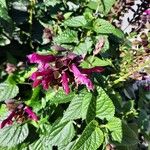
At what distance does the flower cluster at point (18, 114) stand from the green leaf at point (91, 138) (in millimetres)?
230

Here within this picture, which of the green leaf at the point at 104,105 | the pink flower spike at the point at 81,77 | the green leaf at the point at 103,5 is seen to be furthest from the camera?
the green leaf at the point at 103,5

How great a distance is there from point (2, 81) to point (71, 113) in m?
0.45

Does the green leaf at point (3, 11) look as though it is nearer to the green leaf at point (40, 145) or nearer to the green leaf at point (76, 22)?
the green leaf at point (76, 22)

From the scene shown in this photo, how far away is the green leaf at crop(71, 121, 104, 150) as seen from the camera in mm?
1420

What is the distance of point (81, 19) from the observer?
5.64 feet

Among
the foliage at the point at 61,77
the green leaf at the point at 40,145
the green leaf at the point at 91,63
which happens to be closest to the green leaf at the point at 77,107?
the foliage at the point at 61,77

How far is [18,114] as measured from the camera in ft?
5.24

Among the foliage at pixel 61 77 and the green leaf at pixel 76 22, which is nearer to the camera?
the foliage at pixel 61 77

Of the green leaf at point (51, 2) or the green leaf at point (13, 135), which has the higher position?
the green leaf at point (51, 2)

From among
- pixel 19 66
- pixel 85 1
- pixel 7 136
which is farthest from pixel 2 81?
pixel 85 1

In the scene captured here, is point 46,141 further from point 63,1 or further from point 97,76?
point 63,1

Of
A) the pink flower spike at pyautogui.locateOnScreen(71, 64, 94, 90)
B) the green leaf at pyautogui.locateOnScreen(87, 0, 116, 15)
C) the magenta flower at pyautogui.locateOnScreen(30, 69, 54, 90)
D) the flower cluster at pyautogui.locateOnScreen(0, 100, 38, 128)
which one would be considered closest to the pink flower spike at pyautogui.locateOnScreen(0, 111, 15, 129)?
the flower cluster at pyautogui.locateOnScreen(0, 100, 38, 128)

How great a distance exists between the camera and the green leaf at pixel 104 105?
150 centimetres

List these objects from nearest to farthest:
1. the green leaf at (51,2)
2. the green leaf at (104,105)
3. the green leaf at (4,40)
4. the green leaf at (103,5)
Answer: the green leaf at (104,105) < the green leaf at (103,5) < the green leaf at (4,40) < the green leaf at (51,2)
